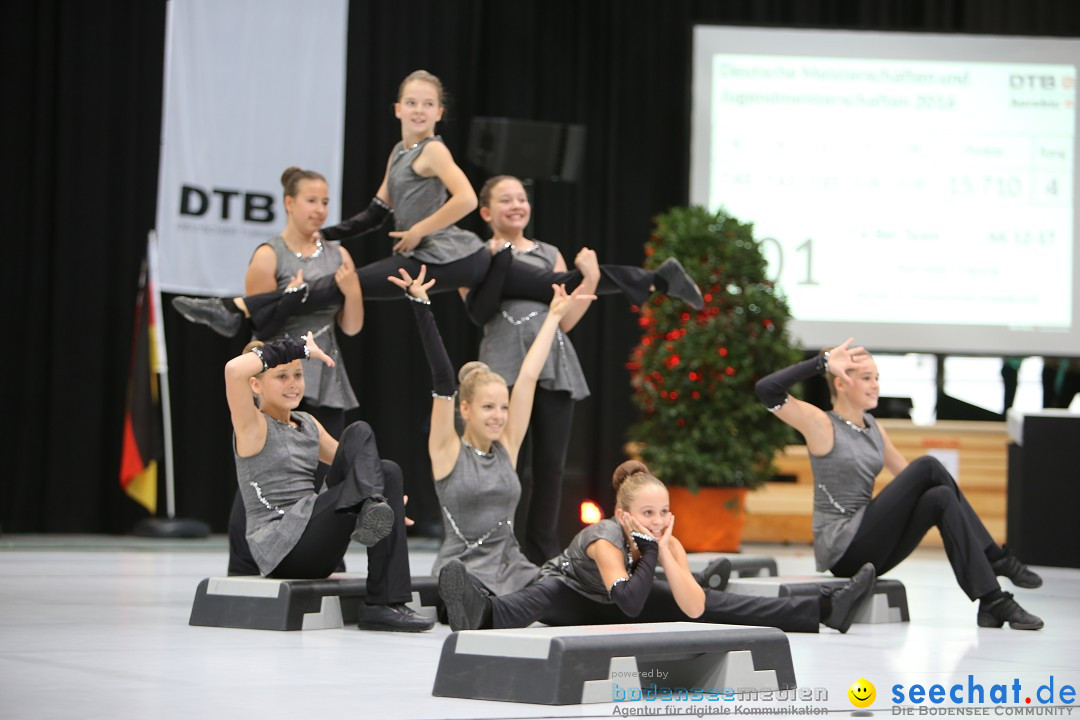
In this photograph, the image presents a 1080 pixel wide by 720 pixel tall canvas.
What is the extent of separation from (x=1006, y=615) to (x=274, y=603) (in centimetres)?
209

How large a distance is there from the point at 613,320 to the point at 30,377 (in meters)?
3.32

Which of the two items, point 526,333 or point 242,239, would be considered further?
point 242,239

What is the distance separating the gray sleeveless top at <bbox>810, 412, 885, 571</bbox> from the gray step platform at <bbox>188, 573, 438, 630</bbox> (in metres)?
1.46

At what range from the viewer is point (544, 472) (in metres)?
4.50

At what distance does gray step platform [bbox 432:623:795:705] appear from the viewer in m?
2.48

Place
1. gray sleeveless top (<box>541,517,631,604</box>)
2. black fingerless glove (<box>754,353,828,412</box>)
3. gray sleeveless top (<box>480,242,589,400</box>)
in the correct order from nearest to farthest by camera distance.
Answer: gray sleeveless top (<box>541,517,631,604</box>) < black fingerless glove (<box>754,353,828,412</box>) < gray sleeveless top (<box>480,242,589,400</box>)

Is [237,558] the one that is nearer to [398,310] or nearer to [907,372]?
[398,310]

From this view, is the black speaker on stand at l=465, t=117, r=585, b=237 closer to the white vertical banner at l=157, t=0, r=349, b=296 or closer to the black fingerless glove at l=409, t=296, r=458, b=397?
the white vertical banner at l=157, t=0, r=349, b=296

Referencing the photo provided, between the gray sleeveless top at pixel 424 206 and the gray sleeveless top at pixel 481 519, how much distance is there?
873 mm

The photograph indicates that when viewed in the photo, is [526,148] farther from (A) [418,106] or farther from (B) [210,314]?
(B) [210,314]

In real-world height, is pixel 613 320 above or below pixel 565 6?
below

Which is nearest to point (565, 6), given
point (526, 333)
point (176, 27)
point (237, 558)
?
Result: point (176, 27)

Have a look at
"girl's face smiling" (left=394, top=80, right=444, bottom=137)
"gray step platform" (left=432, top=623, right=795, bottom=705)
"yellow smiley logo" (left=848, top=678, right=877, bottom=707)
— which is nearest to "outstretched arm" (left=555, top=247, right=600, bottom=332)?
"girl's face smiling" (left=394, top=80, right=444, bottom=137)

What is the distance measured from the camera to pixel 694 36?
8.03 meters
